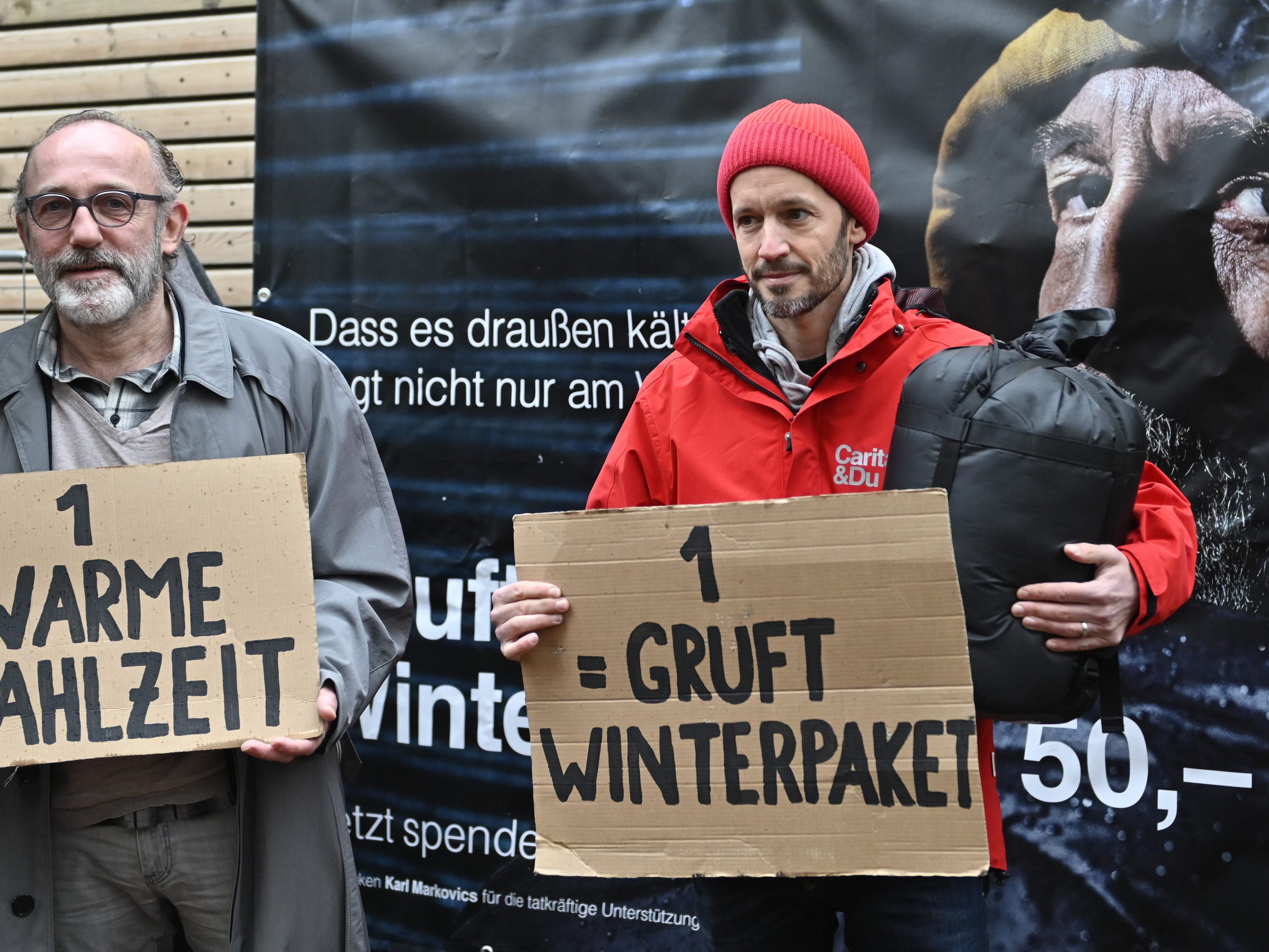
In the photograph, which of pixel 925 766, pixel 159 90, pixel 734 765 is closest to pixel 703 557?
pixel 734 765

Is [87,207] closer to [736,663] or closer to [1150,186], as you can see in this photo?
[736,663]

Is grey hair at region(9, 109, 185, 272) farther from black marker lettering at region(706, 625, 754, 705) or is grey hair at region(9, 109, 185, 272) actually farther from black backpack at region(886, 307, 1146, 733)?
black backpack at region(886, 307, 1146, 733)

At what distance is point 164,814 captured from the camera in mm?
1900

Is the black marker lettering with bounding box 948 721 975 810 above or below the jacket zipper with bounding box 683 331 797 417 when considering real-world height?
below

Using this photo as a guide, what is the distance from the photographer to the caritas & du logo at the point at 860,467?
70.9 inches

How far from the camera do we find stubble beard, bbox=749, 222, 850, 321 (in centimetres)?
182

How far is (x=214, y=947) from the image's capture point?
6.45 ft

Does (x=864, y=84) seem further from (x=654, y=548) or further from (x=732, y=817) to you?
(x=732, y=817)

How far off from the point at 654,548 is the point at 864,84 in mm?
1671

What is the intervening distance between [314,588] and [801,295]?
946mm

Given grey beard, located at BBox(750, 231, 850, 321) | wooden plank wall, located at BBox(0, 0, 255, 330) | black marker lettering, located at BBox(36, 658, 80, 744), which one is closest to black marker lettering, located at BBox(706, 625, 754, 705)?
grey beard, located at BBox(750, 231, 850, 321)

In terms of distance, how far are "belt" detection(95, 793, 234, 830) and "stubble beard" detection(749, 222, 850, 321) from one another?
1.26 meters

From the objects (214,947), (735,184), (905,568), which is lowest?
(214,947)

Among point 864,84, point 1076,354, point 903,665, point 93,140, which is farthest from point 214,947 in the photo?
point 864,84
